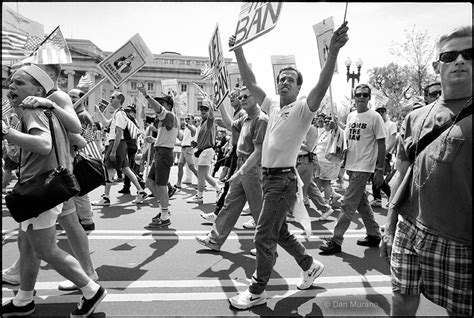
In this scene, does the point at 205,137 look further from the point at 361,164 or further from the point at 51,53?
the point at 51,53

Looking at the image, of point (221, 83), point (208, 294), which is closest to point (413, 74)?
point (221, 83)

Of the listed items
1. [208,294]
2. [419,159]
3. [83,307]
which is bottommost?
[208,294]

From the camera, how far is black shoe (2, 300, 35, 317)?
278cm

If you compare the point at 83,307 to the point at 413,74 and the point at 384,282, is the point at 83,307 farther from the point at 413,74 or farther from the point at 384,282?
the point at 413,74

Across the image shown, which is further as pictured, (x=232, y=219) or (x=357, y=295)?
(x=232, y=219)

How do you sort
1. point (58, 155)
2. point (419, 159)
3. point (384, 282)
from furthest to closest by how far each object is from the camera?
point (384, 282) < point (58, 155) < point (419, 159)

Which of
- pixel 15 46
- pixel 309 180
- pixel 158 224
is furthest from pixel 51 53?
pixel 309 180

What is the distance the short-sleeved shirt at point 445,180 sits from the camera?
178 centimetres

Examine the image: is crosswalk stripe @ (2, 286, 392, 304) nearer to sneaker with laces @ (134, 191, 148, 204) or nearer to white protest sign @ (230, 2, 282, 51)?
white protest sign @ (230, 2, 282, 51)

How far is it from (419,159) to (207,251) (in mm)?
3141

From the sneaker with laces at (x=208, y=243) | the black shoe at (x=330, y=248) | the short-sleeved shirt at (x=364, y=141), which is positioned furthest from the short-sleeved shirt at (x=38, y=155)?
the short-sleeved shirt at (x=364, y=141)

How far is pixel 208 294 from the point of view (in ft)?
10.8

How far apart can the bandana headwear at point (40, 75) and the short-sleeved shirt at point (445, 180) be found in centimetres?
277

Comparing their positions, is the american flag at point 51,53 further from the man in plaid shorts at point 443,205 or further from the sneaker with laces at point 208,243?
the man in plaid shorts at point 443,205
